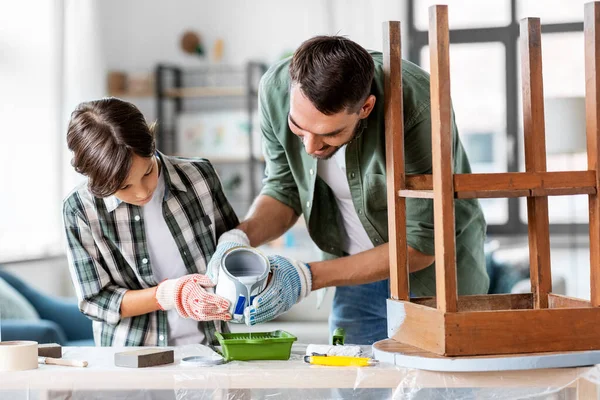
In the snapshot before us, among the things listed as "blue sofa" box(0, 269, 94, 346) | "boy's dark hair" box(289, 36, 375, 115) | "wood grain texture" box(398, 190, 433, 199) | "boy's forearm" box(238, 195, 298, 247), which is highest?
"boy's dark hair" box(289, 36, 375, 115)

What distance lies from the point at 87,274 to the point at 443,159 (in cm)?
88

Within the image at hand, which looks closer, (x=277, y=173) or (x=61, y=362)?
(x=61, y=362)

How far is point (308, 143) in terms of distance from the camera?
1604mm

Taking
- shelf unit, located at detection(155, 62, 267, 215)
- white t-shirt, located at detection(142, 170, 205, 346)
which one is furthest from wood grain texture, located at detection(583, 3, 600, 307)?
shelf unit, located at detection(155, 62, 267, 215)

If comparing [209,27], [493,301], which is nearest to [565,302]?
[493,301]

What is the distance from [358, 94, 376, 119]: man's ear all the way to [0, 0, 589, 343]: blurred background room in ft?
9.51

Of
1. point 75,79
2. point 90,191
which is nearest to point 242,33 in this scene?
point 75,79

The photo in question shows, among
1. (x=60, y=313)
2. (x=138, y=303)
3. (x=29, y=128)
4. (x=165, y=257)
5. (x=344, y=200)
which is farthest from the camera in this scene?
(x=29, y=128)

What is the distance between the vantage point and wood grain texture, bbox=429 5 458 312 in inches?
51.9

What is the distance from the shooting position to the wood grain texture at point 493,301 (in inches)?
60.3

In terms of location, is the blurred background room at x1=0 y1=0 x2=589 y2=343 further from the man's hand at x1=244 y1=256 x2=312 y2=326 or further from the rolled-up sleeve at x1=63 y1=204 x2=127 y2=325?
the man's hand at x1=244 y1=256 x2=312 y2=326

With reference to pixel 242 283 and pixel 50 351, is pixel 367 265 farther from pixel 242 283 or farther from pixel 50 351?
pixel 50 351

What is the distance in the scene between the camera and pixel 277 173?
2064 millimetres

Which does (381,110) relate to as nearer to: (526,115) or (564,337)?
(526,115)
